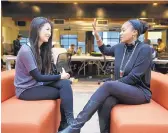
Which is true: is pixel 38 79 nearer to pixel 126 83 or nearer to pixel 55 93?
pixel 55 93

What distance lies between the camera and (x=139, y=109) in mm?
2215

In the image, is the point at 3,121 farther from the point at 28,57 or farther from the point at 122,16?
the point at 122,16

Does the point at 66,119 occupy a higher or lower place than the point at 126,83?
lower

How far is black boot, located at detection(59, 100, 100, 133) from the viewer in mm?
2148

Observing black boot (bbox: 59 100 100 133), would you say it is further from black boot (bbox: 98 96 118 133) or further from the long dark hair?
the long dark hair

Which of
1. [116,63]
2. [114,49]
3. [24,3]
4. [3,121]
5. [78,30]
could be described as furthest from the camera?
[78,30]

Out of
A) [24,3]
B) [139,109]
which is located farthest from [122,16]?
[139,109]

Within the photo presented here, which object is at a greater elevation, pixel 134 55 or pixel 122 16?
pixel 122 16

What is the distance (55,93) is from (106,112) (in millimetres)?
470

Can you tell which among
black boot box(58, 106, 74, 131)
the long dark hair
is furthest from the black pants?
the long dark hair

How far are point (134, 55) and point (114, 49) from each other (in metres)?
0.34

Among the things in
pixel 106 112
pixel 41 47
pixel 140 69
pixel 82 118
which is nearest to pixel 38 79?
pixel 41 47

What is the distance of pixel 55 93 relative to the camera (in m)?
2.49

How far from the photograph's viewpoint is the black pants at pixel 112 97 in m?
2.29
